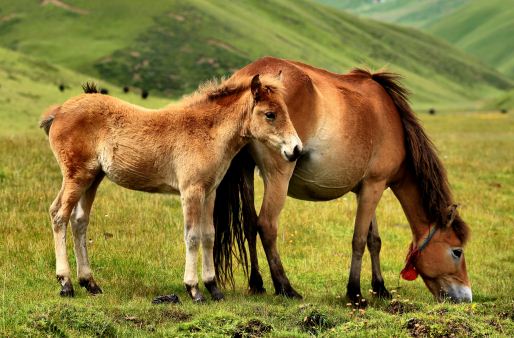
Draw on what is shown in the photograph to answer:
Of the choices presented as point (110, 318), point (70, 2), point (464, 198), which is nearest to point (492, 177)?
point (464, 198)

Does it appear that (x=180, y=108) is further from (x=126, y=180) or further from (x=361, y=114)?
(x=361, y=114)

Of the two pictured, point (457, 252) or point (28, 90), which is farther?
point (28, 90)

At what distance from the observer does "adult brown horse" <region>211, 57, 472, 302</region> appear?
9.51 meters

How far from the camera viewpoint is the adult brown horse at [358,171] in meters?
9.51

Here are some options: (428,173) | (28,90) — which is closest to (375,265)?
(428,173)

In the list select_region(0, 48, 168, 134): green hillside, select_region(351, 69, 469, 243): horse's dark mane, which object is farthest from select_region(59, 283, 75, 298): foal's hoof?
select_region(0, 48, 168, 134): green hillside

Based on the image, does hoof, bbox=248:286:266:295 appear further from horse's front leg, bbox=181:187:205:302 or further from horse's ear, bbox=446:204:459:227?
horse's ear, bbox=446:204:459:227

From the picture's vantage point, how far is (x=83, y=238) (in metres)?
9.22

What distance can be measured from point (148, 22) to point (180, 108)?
97.6 meters

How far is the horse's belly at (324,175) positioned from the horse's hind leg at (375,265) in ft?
3.38

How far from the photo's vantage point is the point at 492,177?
76.7 ft

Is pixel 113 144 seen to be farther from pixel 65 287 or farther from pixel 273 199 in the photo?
pixel 273 199

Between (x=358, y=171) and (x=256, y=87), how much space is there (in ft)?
6.91

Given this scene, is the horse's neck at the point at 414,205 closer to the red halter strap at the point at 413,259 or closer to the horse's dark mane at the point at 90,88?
the red halter strap at the point at 413,259
